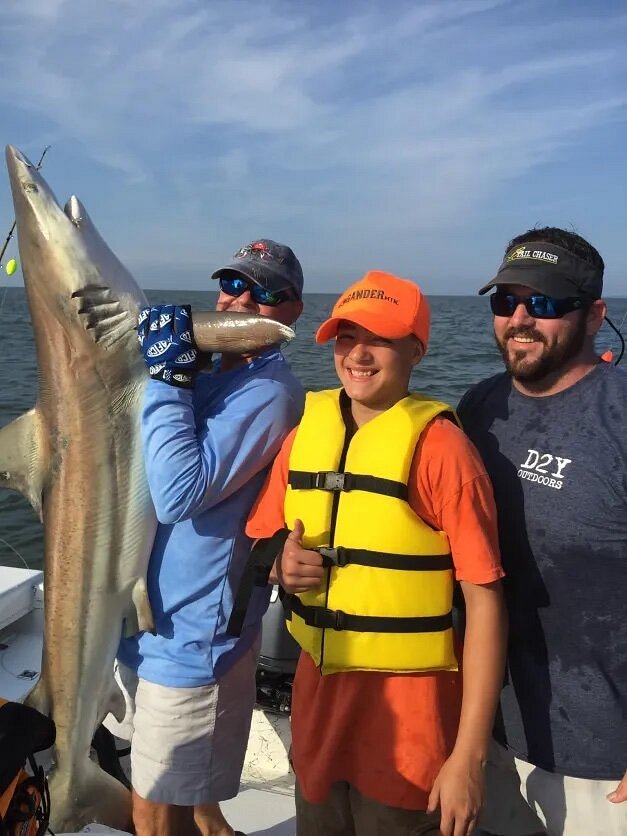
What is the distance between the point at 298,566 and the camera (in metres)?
2.47

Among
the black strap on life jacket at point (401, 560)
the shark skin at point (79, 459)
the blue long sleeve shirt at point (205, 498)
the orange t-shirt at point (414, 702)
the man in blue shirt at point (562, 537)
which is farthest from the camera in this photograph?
the shark skin at point (79, 459)

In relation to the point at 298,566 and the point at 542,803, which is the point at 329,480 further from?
the point at 542,803

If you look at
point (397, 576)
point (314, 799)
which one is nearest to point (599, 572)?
point (397, 576)

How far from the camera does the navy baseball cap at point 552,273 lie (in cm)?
264

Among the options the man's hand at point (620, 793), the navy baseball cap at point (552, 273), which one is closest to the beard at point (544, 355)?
the navy baseball cap at point (552, 273)

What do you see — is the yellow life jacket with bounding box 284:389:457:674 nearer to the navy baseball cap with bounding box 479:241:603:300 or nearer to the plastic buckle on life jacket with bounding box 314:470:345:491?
the plastic buckle on life jacket with bounding box 314:470:345:491

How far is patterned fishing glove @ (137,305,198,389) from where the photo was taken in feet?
9.18

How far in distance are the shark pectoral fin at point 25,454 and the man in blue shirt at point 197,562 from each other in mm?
668

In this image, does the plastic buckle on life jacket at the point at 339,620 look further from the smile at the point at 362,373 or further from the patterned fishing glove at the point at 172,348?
the patterned fishing glove at the point at 172,348

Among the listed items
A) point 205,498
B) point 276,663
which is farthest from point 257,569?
point 276,663

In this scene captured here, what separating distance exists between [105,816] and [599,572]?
2.57 m

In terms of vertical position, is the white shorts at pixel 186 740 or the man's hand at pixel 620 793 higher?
the man's hand at pixel 620 793

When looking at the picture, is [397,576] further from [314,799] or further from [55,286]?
[55,286]

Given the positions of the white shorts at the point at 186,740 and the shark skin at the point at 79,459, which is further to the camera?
the shark skin at the point at 79,459
